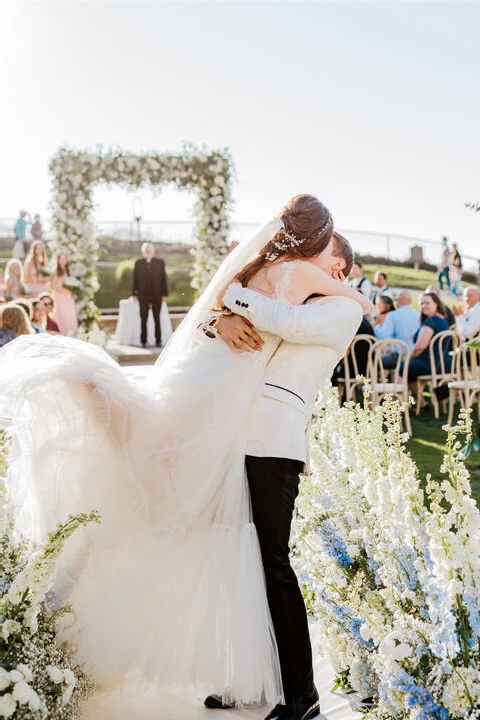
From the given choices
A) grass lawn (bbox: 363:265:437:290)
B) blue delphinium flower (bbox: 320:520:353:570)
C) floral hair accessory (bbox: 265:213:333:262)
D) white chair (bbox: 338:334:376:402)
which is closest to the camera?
floral hair accessory (bbox: 265:213:333:262)

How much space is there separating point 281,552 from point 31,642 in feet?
2.90

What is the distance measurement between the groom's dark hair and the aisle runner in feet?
5.42

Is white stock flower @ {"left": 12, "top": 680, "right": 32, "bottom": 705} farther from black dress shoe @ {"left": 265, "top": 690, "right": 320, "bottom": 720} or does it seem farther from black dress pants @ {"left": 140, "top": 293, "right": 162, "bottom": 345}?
black dress pants @ {"left": 140, "top": 293, "right": 162, "bottom": 345}

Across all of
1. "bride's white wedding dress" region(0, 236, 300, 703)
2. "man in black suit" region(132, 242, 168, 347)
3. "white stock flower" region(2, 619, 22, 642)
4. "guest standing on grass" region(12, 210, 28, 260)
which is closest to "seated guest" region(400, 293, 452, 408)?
"man in black suit" region(132, 242, 168, 347)

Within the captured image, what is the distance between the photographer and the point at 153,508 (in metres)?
2.87

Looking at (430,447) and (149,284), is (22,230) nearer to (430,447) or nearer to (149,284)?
(149,284)

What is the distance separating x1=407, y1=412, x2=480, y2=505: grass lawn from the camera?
6750 millimetres

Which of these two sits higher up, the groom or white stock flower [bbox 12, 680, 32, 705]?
the groom

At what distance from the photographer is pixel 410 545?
258 centimetres

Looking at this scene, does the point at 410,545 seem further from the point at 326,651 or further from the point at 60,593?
the point at 60,593

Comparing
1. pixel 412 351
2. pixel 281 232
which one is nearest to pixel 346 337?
pixel 281 232

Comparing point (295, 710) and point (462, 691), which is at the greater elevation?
point (462, 691)

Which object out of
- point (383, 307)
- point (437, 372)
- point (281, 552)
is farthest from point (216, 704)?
point (383, 307)

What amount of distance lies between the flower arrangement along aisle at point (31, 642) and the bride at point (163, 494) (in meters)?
0.25
